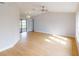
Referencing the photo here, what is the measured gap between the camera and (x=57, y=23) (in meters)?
10.3

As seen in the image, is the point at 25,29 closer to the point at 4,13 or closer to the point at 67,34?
the point at 67,34

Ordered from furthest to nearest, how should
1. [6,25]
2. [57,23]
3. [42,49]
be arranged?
[57,23]
[42,49]
[6,25]

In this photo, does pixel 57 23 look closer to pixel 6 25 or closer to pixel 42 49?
pixel 42 49

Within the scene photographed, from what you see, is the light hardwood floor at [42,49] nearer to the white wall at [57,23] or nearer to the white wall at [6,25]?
the white wall at [6,25]

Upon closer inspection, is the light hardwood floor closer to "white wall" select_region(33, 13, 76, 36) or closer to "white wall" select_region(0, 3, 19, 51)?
"white wall" select_region(0, 3, 19, 51)

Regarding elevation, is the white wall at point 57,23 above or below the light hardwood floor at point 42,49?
above

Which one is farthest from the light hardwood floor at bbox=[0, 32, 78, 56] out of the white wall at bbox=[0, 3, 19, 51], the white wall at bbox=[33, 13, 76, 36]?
the white wall at bbox=[33, 13, 76, 36]

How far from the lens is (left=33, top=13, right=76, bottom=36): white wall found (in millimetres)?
9547

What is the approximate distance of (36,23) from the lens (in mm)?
12758

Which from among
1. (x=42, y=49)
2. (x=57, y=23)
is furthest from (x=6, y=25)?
(x=57, y=23)

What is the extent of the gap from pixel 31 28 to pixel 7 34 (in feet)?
26.5

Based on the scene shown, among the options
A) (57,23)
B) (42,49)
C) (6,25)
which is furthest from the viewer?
(57,23)

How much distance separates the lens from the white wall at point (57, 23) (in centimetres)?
955

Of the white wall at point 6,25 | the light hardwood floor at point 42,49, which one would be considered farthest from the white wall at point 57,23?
the white wall at point 6,25
